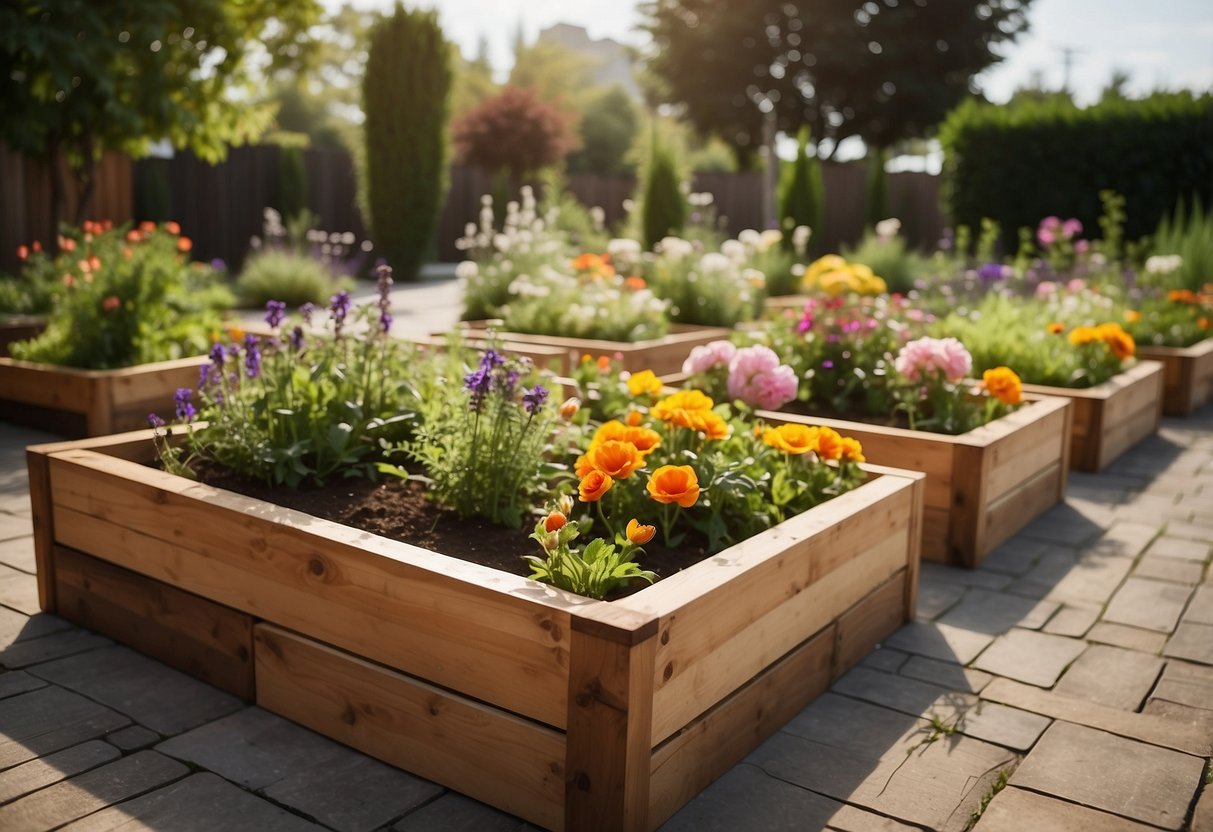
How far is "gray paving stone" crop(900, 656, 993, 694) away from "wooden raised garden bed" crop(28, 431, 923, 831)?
144 millimetres

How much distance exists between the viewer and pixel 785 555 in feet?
7.82

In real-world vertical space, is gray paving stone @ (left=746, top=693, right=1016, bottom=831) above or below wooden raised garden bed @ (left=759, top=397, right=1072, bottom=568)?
below

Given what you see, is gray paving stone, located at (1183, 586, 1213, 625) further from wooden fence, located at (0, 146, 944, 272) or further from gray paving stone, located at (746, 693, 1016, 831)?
wooden fence, located at (0, 146, 944, 272)

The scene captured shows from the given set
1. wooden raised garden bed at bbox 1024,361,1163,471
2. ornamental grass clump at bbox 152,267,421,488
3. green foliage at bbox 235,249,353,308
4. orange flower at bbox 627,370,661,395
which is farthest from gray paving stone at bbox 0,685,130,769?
green foliage at bbox 235,249,353,308

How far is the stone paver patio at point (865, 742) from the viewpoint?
2.08 m

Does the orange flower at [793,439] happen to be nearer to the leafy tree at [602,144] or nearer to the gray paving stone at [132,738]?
the gray paving stone at [132,738]

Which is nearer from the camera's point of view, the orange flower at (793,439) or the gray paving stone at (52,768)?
the gray paving stone at (52,768)

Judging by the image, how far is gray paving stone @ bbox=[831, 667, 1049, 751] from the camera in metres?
2.47

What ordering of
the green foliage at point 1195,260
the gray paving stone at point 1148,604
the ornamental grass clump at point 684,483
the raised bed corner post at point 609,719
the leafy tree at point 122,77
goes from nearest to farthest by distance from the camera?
the raised bed corner post at point 609,719 → the ornamental grass clump at point 684,483 → the gray paving stone at point 1148,604 → the leafy tree at point 122,77 → the green foliage at point 1195,260

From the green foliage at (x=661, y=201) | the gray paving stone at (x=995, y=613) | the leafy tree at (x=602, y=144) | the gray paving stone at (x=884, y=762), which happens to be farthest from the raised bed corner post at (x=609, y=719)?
the leafy tree at (x=602, y=144)

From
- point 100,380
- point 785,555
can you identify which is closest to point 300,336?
point 785,555

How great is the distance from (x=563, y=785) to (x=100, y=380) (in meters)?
3.66

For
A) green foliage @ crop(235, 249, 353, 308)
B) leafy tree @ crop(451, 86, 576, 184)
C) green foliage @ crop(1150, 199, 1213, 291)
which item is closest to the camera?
green foliage @ crop(1150, 199, 1213, 291)

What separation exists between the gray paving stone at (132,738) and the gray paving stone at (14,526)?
1.60 metres
